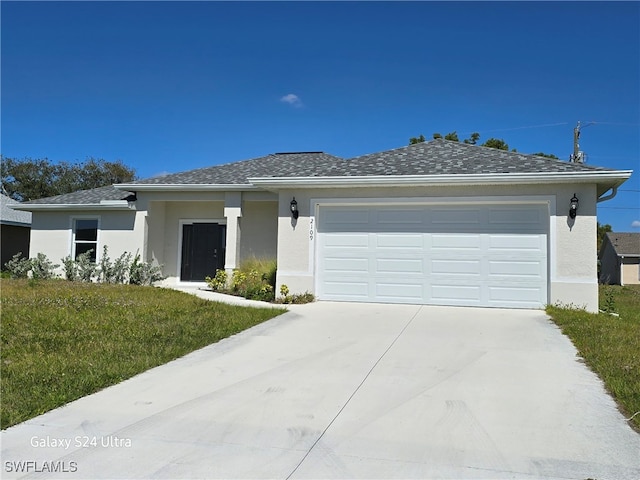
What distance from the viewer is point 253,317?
873 centimetres

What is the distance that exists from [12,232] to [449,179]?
2089cm

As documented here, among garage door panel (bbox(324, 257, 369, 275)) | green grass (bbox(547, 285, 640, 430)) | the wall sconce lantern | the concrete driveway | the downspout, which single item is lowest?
the concrete driveway

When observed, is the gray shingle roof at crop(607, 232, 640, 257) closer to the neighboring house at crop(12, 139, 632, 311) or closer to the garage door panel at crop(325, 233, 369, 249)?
the neighboring house at crop(12, 139, 632, 311)

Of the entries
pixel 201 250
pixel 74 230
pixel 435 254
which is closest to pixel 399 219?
pixel 435 254

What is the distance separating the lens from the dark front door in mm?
15445

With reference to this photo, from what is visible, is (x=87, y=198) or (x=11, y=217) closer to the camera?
(x=87, y=198)

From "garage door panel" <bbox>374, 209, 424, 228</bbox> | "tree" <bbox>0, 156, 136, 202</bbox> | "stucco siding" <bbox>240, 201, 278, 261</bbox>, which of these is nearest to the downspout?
"garage door panel" <bbox>374, 209, 424, 228</bbox>

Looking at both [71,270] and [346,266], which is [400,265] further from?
[71,270]

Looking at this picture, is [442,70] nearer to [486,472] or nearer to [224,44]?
[224,44]

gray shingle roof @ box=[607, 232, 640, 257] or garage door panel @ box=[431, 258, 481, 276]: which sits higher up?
gray shingle roof @ box=[607, 232, 640, 257]

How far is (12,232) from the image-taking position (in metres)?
21.8

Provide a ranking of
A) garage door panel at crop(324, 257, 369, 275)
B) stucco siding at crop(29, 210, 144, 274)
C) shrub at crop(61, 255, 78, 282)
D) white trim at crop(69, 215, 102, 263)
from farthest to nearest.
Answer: white trim at crop(69, 215, 102, 263) < stucco siding at crop(29, 210, 144, 274) < shrub at crop(61, 255, 78, 282) < garage door panel at crop(324, 257, 369, 275)

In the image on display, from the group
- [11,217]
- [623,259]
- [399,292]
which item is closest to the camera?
[399,292]

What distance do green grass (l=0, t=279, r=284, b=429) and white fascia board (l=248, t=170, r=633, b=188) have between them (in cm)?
331
